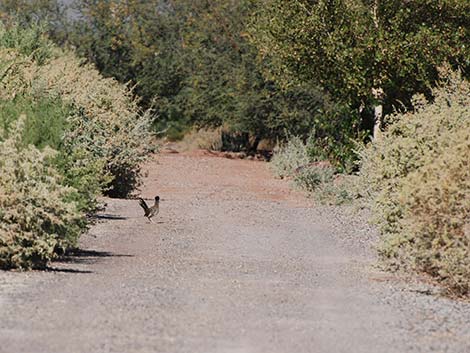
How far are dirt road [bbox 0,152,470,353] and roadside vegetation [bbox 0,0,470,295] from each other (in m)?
1.01

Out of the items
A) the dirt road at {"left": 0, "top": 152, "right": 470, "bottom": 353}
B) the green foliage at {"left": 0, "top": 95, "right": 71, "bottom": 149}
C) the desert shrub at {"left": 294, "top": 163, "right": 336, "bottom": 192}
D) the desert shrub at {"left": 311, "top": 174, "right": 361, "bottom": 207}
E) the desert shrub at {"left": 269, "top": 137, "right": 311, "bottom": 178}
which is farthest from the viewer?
the desert shrub at {"left": 269, "top": 137, "right": 311, "bottom": 178}

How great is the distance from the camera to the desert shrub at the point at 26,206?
14.6 m

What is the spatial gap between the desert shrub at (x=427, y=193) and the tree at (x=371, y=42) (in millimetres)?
11330

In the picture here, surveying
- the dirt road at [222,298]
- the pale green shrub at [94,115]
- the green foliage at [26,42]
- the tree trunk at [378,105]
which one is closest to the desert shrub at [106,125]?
the pale green shrub at [94,115]

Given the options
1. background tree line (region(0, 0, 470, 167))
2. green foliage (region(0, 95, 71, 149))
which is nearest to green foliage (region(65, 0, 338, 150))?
background tree line (region(0, 0, 470, 167))

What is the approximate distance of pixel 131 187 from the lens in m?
29.4

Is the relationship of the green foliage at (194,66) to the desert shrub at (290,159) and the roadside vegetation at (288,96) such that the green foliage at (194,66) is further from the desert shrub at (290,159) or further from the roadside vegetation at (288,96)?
the desert shrub at (290,159)

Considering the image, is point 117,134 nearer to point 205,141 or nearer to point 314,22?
point 314,22

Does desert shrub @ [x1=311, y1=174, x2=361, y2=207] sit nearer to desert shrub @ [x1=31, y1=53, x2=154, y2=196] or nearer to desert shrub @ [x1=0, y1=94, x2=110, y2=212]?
desert shrub @ [x1=31, y1=53, x2=154, y2=196]

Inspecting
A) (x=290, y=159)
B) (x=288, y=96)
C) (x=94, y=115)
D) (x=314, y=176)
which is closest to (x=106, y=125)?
(x=94, y=115)

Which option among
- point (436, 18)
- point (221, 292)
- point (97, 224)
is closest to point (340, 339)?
point (221, 292)

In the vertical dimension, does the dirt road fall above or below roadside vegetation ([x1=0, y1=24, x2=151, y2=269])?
below

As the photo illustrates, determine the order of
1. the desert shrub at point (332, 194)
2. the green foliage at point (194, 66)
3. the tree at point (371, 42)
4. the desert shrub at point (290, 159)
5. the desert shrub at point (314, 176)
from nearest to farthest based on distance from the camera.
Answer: the tree at point (371, 42) < the desert shrub at point (332, 194) < the desert shrub at point (314, 176) < the desert shrub at point (290, 159) < the green foliage at point (194, 66)

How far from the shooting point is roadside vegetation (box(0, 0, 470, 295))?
15.0 meters
